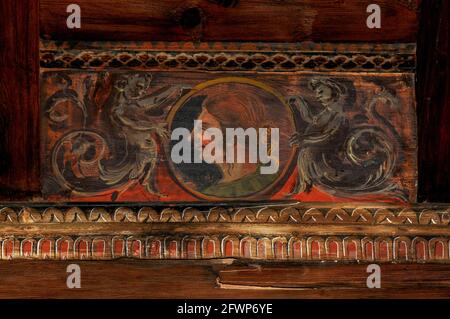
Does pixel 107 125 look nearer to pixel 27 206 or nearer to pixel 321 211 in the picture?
pixel 27 206

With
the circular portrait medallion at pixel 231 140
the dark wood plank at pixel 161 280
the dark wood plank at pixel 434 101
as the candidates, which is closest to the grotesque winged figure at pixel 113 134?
the circular portrait medallion at pixel 231 140

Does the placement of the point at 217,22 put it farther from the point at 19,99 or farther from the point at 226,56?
the point at 19,99

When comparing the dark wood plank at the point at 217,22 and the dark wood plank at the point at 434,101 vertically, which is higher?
the dark wood plank at the point at 217,22

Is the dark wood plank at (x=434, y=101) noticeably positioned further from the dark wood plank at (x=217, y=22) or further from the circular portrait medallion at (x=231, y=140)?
the circular portrait medallion at (x=231, y=140)

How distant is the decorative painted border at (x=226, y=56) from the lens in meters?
2.69

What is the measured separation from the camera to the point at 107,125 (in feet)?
8.82

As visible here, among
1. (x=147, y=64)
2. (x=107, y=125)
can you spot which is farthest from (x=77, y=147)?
(x=147, y=64)

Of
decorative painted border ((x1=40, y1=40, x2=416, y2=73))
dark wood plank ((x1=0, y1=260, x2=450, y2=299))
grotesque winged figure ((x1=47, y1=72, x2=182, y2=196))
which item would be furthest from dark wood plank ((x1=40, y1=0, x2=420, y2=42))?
dark wood plank ((x1=0, y1=260, x2=450, y2=299))

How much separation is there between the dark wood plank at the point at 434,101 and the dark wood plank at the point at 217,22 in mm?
50

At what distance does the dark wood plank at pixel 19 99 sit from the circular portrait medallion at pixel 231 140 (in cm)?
38

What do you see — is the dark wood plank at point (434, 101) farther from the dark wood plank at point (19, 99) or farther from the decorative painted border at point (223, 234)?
the dark wood plank at point (19, 99)

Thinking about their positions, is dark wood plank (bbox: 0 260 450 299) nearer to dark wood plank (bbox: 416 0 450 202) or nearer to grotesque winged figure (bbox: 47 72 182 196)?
grotesque winged figure (bbox: 47 72 182 196)

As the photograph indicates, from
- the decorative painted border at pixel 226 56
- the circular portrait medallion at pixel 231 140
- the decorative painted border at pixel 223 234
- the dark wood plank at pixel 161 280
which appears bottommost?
the dark wood plank at pixel 161 280

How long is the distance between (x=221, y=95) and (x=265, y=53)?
0.17 m
